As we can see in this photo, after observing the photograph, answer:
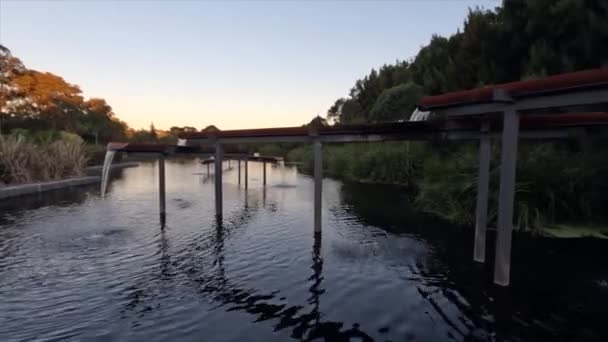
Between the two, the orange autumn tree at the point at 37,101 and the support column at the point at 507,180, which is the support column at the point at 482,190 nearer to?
the support column at the point at 507,180

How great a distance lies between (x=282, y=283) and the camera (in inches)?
260

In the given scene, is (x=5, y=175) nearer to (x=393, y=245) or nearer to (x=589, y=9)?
(x=393, y=245)

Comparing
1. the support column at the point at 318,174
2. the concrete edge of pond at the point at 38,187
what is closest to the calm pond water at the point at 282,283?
the support column at the point at 318,174

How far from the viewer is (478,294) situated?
5965 millimetres

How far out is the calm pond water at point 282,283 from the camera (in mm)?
4898

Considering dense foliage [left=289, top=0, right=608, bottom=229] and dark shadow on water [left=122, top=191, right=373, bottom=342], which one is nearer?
dark shadow on water [left=122, top=191, right=373, bottom=342]

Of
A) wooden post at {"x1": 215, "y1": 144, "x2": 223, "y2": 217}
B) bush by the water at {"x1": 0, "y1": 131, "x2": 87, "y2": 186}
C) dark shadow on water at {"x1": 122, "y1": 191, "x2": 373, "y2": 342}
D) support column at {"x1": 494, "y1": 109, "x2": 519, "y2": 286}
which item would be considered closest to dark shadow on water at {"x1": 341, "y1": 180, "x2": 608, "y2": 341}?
support column at {"x1": 494, "y1": 109, "x2": 519, "y2": 286}

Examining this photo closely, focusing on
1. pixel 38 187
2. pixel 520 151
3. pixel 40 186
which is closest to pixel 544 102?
pixel 520 151

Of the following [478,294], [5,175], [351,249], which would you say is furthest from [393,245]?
[5,175]

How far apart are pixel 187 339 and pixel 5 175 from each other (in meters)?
20.1

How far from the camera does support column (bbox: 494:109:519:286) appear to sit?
17.8 feet

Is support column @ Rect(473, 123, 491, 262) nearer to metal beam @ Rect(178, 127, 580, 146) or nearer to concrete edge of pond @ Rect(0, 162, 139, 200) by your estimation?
metal beam @ Rect(178, 127, 580, 146)

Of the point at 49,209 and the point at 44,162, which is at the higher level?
the point at 44,162

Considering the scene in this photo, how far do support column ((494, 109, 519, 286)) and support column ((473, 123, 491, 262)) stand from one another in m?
1.41
